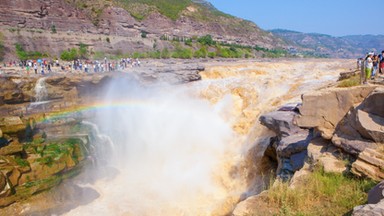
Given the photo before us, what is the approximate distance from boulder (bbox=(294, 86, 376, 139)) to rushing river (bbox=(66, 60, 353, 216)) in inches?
169

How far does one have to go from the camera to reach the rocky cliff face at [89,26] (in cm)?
3894

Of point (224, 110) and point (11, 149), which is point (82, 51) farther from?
point (11, 149)

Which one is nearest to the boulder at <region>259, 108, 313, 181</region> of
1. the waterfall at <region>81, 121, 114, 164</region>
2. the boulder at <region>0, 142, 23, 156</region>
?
the waterfall at <region>81, 121, 114, 164</region>

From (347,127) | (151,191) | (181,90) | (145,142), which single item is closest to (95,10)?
(181,90)

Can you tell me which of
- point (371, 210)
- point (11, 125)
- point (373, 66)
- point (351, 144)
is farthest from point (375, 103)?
point (11, 125)

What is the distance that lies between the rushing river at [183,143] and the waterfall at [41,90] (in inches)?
A: 133

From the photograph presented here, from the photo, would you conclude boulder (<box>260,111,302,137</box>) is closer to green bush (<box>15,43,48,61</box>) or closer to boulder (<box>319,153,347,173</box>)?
boulder (<box>319,153,347,173</box>)

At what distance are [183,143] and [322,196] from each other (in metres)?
11.4

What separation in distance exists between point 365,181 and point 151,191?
351 inches

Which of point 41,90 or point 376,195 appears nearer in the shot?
point 376,195

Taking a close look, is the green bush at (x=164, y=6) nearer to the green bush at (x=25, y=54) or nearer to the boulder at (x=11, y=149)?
the green bush at (x=25, y=54)

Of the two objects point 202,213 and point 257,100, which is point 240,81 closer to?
point 257,100

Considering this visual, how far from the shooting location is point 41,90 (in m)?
18.5

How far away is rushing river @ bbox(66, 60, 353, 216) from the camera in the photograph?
11.7m
